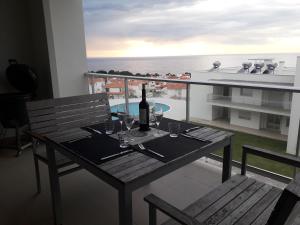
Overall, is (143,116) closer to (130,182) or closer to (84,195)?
(130,182)

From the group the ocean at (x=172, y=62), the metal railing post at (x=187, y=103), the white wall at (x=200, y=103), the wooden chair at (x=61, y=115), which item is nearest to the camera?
the wooden chair at (x=61, y=115)

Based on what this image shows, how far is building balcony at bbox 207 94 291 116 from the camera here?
97.4 inches

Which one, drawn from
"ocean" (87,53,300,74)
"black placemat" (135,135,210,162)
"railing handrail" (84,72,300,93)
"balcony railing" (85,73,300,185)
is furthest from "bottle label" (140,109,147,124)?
"ocean" (87,53,300,74)

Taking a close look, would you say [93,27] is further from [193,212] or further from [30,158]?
[193,212]

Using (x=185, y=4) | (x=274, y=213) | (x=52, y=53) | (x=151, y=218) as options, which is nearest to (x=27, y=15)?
(x=52, y=53)

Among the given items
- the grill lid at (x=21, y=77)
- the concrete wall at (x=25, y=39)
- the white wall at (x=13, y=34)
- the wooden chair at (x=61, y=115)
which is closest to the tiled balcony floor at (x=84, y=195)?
the wooden chair at (x=61, y=115)

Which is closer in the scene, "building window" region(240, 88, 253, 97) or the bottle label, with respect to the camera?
the bottle label

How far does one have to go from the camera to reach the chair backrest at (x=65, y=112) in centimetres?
247

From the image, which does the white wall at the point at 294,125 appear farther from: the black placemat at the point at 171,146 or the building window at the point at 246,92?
the black placemat at the point at 171,146

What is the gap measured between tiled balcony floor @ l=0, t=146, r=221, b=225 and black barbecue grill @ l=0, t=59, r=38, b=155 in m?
0.65

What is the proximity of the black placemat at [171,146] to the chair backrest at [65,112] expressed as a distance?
4.36 ft

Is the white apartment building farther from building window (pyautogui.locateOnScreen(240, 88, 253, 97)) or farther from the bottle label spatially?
the bottle label

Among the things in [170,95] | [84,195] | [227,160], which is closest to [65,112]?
[84,195]

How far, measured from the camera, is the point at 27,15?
13.6ft
